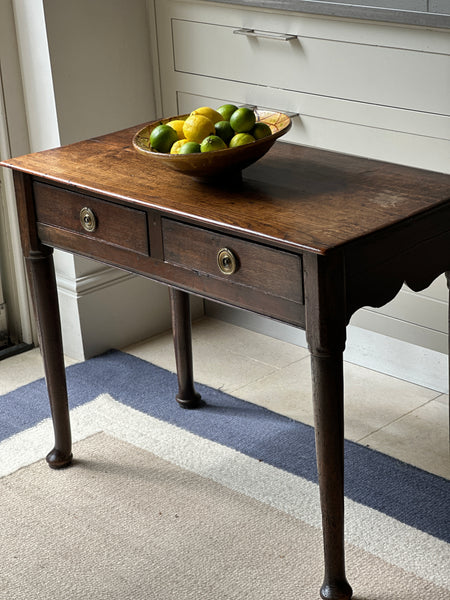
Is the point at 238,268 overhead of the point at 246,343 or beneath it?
overhead

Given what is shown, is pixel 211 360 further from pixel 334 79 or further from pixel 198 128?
pixel 198 128

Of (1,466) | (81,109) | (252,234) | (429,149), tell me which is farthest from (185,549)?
(81,109)

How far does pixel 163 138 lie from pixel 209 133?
0.32ft

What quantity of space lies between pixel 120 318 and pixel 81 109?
71 centimetres

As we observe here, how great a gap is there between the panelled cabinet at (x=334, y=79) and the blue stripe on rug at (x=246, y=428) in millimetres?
475

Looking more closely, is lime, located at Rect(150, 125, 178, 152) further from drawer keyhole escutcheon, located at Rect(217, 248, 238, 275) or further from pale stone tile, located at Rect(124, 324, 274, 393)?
pale stone tile, located at Rect(124, 324, 274, 393)

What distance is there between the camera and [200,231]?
74.8 inches

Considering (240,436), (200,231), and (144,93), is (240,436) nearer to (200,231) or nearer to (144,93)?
(200,231)

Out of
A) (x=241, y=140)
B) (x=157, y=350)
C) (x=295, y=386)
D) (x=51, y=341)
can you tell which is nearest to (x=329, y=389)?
(x=241, y=140)

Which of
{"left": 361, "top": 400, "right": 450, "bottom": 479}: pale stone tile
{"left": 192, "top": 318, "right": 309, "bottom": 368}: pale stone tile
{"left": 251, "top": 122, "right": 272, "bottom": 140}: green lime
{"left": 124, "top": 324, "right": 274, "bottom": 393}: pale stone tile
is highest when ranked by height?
{"left": 251, "top": 122, "right": 272, "bottom": 140}: green lime

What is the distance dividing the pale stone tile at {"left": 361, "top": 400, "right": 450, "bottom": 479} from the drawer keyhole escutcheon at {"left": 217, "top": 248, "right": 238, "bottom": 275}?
90cm

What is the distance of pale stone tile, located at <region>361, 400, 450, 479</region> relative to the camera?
2.47 m

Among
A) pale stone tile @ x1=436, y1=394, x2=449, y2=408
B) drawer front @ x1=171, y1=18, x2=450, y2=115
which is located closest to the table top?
drawer front @ x1=171, y1=18, x2=450, y2=115

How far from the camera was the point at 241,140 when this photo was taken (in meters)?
1.94
